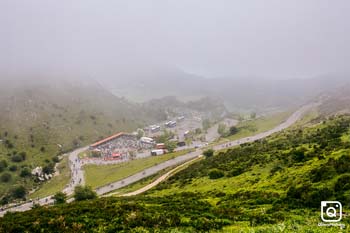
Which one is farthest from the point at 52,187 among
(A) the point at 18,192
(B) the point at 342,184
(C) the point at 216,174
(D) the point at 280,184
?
(B) the point at 342,184

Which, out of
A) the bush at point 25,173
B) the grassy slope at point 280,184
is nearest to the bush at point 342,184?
the grassy slope at point 280,184

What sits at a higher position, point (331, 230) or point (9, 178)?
point (331, 230)

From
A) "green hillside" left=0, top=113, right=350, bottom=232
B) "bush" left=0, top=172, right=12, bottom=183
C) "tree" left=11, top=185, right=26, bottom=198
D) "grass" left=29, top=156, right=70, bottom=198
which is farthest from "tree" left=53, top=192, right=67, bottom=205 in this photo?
"bush" left=0, top=172, right=12, bottom=183

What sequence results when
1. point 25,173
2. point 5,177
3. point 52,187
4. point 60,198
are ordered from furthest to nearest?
1. point 25,173
2. point 5,177
3. point 52,187
4. point 60,198

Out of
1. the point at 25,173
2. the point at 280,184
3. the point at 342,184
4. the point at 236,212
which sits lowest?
the point at 25,173

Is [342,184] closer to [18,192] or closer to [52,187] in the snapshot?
[18,192]

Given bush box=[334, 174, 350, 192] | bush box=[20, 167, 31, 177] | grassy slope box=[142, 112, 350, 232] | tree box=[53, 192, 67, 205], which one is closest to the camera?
grassy slope box=[142, 112, 350, 232]

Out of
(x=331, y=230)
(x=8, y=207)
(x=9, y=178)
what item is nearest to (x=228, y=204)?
(x=331, y=230)

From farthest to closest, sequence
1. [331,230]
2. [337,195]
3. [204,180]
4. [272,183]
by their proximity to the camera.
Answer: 1. [204,180]
2. [272,183]
3. [337,195]
4. [331,230]

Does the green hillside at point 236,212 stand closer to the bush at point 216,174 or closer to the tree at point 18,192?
the bush at point 216,174

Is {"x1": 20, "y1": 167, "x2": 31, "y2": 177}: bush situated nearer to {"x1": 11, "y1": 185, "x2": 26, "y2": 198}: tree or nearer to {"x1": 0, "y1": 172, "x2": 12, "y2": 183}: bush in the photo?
{"x1": 0, "y1": 172, "x2": 12, "y2": 183}: bush

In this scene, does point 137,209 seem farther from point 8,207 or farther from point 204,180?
point 8,207

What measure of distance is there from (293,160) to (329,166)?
60.5 feet

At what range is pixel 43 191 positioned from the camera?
A: 179 m
